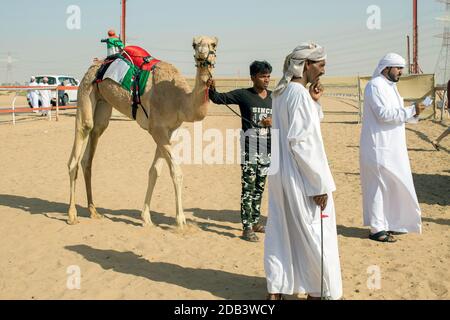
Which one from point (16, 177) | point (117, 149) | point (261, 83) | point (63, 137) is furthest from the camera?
point (63, 137)

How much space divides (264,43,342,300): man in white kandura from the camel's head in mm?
1809

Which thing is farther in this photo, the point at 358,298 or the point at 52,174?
the point at 52,174

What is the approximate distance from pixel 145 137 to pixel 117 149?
2.40 m

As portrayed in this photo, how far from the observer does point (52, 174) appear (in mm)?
10469

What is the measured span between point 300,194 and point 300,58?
1021 mm

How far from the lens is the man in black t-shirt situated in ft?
19.9

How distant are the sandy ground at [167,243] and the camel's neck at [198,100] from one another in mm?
1420

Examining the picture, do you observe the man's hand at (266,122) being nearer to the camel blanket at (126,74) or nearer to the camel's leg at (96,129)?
the camel blanket at (126,74)

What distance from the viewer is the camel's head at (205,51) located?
5805mm

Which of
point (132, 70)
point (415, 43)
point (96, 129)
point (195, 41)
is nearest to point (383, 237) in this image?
point (195, 41)

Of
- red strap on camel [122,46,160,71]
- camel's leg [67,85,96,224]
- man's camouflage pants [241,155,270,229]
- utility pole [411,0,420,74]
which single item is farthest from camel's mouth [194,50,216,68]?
utility pole [411,0,420,74]

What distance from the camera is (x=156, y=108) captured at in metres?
6.77

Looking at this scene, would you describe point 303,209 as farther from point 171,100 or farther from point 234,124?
point 234,124

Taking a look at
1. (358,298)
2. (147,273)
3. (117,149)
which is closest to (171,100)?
(147,273)
